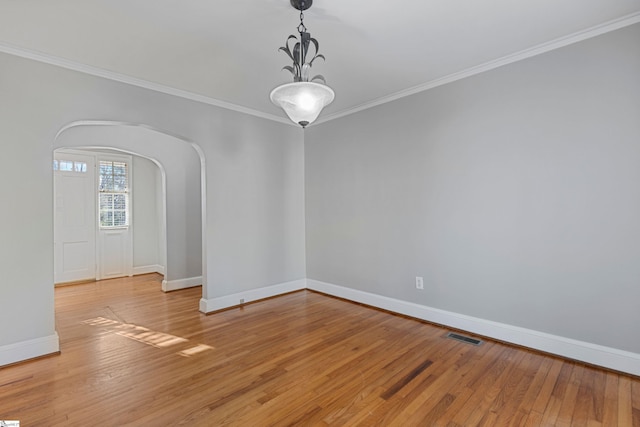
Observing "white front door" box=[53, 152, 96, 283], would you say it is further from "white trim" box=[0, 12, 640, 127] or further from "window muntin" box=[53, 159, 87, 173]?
"white trim" box=[0, 12, 640, 127]

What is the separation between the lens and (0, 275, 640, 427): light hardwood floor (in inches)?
71.6

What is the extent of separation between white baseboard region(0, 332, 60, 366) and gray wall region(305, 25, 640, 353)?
3309 mm

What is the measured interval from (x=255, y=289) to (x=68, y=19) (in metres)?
3.33

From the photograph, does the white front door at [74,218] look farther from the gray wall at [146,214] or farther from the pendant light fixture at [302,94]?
the pendant light fixture at [302,94]

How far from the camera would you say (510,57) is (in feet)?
8.88

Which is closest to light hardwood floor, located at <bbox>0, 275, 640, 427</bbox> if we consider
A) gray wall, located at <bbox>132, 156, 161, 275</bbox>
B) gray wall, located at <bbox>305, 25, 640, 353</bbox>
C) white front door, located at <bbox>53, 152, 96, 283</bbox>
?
gray wall, located at <bbox>305, 25, 640, 353</bbox>

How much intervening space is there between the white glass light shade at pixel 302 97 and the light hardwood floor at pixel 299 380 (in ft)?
6.31

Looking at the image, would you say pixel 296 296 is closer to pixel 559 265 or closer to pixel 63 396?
pixel 63 396

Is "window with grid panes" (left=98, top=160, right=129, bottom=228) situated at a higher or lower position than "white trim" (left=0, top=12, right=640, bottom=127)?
lower

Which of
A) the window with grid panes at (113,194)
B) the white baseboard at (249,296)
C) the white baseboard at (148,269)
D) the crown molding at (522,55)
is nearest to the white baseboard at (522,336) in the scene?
the white baseboard at (249,296)

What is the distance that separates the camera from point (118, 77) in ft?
9.82

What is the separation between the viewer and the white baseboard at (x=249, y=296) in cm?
371

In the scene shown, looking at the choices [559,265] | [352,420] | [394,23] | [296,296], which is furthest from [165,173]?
[559,265]

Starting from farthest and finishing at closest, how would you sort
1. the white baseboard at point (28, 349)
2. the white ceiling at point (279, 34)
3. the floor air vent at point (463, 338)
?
the floor air vent at point (463, 338), the white baseboard at point (28, 349), the white ceiling at point (279, 34)
